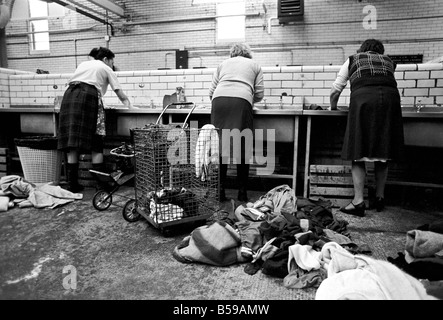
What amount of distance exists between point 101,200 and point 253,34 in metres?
6.49

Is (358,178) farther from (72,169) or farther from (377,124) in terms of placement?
(72,169)

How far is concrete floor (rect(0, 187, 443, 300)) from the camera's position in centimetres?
163

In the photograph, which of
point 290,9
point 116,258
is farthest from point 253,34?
point 116,258

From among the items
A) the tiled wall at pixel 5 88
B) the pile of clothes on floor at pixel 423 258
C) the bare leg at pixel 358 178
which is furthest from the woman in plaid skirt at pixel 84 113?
the pile of clothes on floor at pixel 423 258

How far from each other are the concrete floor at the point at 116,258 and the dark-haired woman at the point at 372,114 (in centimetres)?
58

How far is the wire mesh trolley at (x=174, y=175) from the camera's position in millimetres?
2402

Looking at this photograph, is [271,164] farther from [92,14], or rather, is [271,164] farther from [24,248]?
[92,14]

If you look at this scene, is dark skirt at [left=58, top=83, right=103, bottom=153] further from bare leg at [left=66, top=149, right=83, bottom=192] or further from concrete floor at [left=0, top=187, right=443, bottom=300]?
concrete floor at [left=0, top=187, right=443, bottom=300]

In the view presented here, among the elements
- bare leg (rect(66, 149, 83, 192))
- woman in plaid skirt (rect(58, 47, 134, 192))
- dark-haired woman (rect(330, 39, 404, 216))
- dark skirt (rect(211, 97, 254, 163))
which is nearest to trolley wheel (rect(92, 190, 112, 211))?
woman in plaid skirt (rect(58, 47, 134, 192))

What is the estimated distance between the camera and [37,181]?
363 cm

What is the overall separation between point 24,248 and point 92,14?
8.56 m

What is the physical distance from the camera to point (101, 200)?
3.07 meters

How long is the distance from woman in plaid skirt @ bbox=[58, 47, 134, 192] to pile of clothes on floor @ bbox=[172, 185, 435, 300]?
1.99 metres
